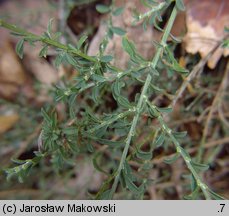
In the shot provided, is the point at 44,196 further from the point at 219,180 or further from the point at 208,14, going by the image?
the point at 208,14

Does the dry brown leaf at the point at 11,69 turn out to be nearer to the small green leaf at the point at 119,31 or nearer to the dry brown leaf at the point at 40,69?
the dry brown leaf at the point at 40,69

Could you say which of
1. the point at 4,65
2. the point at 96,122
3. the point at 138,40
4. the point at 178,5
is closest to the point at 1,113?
the point at 4,65

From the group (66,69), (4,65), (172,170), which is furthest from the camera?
(4,65)

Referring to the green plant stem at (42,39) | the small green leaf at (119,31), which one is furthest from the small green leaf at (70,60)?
the small green leaf at (119,31)

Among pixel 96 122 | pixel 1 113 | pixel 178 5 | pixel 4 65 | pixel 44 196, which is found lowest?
pixel 96 122

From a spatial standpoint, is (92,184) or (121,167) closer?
(121,167)

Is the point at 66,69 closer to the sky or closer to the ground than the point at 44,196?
closer to the sky
